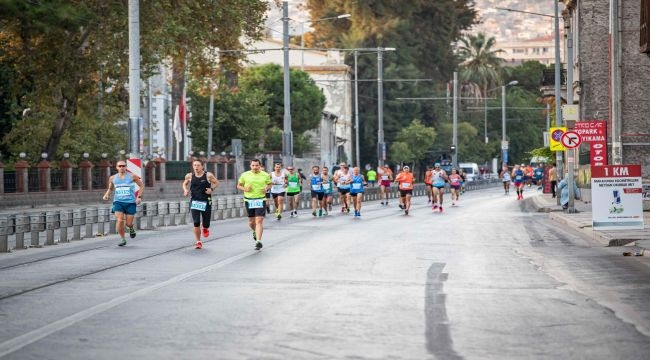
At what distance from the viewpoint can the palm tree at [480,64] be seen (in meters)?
134

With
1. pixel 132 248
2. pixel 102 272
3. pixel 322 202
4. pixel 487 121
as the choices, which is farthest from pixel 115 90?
pixel 487 121

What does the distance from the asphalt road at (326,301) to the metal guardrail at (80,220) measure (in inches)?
47.5

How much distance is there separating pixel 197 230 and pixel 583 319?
12.7 metres

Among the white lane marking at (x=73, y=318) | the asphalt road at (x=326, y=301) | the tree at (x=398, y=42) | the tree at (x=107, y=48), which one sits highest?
the tree at (x=398, y=42)

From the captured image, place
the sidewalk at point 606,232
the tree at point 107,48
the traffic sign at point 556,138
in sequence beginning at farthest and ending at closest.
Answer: the tree at point 107,48
the traffic sign at point 556,138
the sidewalk at point 606,232

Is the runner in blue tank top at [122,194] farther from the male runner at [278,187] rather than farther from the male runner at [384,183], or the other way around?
the male runner at [384,183]

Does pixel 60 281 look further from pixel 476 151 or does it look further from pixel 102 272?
pixel 476 151

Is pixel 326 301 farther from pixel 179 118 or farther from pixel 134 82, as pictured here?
pixel 179 118

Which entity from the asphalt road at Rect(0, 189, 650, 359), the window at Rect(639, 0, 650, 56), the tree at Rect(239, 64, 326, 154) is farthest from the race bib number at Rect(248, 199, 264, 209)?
the tree at Rect(239, 64, 326, 154)

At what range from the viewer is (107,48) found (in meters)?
51.3

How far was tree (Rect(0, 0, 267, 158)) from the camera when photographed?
1953 inches

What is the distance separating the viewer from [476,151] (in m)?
124

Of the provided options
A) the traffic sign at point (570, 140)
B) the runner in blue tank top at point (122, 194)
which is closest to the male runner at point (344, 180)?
the traffic sign at point (570, 140)

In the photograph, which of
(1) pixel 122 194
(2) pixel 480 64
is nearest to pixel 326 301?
(1) pixel 122 194
